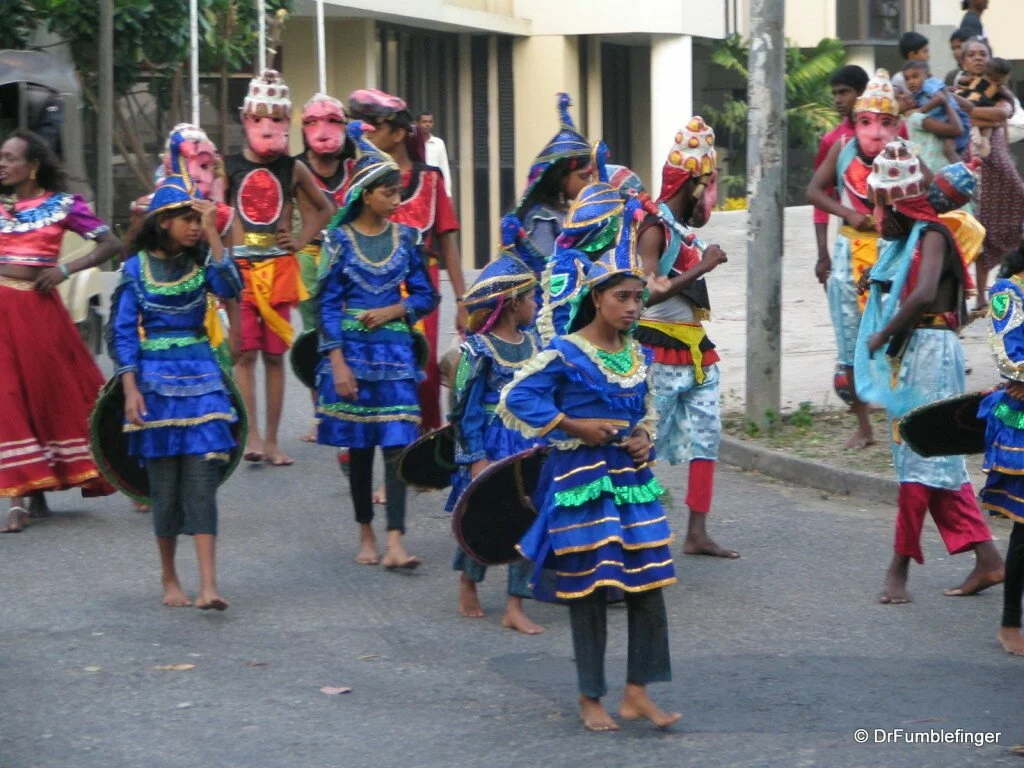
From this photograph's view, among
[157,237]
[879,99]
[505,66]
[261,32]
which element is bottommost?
[157,237]

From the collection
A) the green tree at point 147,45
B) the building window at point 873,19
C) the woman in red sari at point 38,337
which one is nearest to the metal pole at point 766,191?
the woman in red sari at point 38,337

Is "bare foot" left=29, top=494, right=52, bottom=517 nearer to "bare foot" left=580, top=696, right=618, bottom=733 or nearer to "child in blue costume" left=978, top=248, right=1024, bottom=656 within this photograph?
"bare foot" left=580, top=696, right=618, bottom=733

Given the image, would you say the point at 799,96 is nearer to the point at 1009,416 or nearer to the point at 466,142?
the point at 466,142

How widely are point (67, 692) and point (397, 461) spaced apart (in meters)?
2.11

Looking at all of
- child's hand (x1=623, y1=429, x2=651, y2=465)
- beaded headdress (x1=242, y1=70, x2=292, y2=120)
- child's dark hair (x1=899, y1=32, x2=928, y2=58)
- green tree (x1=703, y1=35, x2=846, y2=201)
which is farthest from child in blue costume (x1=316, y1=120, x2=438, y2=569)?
green tree (x1=703, y1=35, x2=846, y2=201)

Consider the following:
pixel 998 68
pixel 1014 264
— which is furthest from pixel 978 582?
pixel 998 68

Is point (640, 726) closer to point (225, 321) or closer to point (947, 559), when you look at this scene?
point (947, 559)

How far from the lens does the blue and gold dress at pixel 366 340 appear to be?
7.86 metres

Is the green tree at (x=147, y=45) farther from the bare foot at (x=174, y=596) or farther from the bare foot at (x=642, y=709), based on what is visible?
the bare foot at (x=642, y=709)

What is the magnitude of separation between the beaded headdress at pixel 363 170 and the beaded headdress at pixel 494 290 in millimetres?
830

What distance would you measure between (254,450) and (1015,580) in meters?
5.36

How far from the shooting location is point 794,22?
38312mm

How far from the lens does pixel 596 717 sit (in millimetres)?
5672

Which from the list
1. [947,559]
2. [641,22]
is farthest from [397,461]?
[641,22]
